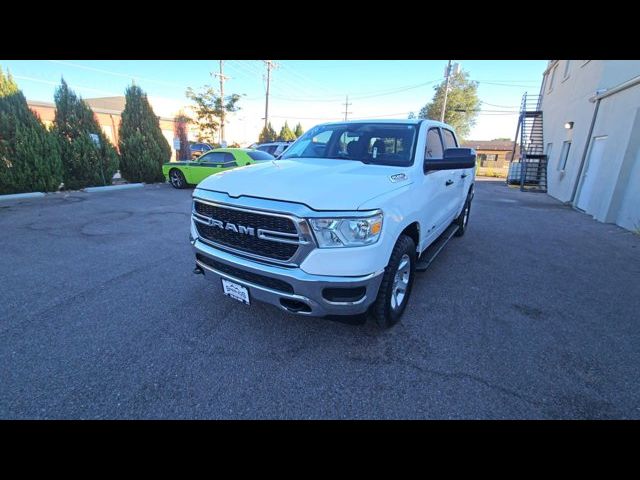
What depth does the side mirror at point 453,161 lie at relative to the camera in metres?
2.91

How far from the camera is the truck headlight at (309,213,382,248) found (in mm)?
2053

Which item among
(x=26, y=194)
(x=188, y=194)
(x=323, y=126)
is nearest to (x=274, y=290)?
(x=323, y=126)


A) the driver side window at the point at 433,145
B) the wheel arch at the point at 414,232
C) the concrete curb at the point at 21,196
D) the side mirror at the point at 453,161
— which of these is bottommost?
the concrete curb at the point at 21,196

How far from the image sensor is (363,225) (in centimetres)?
210

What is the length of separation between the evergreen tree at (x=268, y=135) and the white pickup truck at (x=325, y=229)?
2872cm

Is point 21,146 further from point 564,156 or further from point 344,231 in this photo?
point 564,156

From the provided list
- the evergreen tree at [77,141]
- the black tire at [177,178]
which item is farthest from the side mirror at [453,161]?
the evergreen tree at [77,141]

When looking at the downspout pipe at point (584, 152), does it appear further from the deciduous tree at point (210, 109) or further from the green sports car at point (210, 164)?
the deciduous tree at point (210, 109)

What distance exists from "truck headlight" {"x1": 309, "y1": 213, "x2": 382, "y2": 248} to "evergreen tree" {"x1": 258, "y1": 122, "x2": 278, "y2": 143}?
97.0ft

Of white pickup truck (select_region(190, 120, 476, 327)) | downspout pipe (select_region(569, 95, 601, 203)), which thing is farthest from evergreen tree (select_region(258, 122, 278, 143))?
white pickup truck (select_region(190, 120, 476, 327))

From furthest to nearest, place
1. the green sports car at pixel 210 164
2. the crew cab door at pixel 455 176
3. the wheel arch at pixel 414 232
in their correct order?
1. the green sports car at pixel 210 164
2. the crew cab door at pixel 455 176
3. the wheel arch at pixel 414 232

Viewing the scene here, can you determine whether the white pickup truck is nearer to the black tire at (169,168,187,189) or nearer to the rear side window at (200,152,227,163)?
the rear side window at (200,152,227,163)
